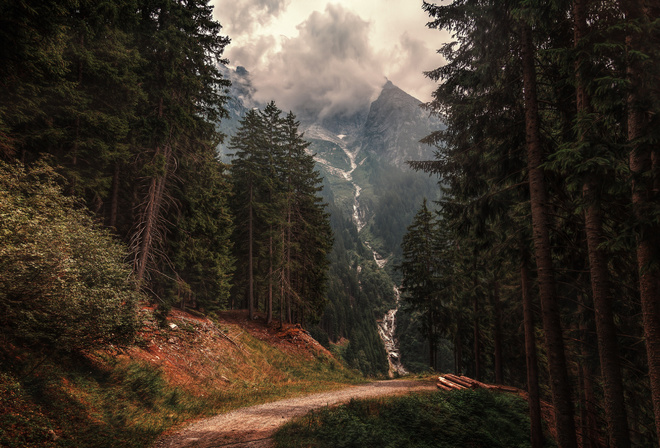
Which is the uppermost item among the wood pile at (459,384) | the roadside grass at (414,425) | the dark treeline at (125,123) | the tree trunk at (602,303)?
the dark treeline at (125,123)

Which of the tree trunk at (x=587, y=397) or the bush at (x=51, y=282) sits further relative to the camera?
the tree trunk at (x=587, y=397)

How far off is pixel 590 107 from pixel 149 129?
15.1m

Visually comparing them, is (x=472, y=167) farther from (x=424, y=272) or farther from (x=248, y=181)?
(x=248, y=181)

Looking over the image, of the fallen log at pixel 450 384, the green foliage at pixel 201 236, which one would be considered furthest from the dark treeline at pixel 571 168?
the green foliage at pixel 201 236

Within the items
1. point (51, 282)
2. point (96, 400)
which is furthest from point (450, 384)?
point (51, 282)

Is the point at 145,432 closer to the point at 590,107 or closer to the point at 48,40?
the point at 48,40

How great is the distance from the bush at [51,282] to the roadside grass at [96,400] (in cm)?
71

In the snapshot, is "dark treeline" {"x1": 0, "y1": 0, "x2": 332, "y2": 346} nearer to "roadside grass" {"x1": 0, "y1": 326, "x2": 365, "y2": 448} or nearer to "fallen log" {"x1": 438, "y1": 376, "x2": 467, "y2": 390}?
"roadside grass" {"x1": 0, "y1": 326, "x2": 365, "y2": 448}

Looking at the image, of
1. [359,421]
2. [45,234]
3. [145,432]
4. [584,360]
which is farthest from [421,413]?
[45,234]

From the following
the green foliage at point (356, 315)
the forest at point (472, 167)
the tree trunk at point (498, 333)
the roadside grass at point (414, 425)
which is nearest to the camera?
the forest at point (472, 167)

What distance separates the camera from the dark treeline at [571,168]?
4809 millimetres

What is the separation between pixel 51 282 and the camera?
5523 mm

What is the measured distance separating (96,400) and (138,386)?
1.73 metres

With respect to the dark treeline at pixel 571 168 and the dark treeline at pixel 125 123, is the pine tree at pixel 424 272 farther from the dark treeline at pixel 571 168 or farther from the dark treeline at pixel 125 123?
the dark treeline at pixel 571 168
